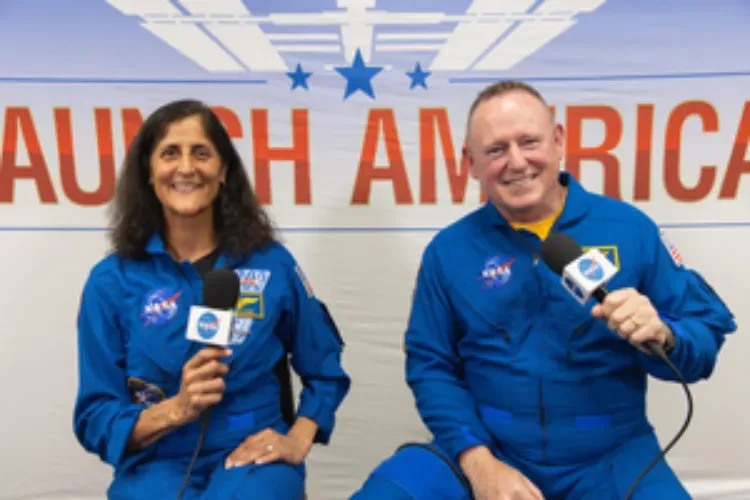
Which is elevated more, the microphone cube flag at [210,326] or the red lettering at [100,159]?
the red lettering at [100,159]

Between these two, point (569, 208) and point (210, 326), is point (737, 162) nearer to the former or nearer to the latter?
point (569, 208)

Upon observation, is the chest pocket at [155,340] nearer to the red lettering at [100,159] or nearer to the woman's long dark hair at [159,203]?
the woman's long dark hair at [159,203]

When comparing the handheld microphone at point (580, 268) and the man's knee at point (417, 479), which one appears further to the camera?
the man's knee at point (417, 479)

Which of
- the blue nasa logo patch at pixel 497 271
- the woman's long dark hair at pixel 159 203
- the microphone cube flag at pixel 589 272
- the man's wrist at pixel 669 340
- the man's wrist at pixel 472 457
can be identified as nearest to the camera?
the microphone cube flag at pixel 589 272

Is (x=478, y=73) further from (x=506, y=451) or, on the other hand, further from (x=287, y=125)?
(x=506, y=451)

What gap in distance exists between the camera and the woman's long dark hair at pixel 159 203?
165 centimetres

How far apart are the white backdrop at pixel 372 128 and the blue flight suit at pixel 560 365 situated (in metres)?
0.74

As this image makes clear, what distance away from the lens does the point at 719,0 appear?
7.11 ft

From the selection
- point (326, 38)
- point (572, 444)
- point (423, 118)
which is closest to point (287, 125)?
point (326, 38)

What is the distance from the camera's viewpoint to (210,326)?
3.89 feet

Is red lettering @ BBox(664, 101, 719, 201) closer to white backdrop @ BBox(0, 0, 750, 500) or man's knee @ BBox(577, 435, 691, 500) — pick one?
white backdrop @ BBox(0, 0, 750, 500)

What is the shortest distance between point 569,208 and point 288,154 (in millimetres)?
1037

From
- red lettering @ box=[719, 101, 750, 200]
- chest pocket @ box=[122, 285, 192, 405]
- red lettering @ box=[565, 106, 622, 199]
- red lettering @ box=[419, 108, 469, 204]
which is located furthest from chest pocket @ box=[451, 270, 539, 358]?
red lettering @ box=[719, 101, 750, 200]

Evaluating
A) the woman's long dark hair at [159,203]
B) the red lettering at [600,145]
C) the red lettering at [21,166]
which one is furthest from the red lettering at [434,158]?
the red lettering at [21,166]
